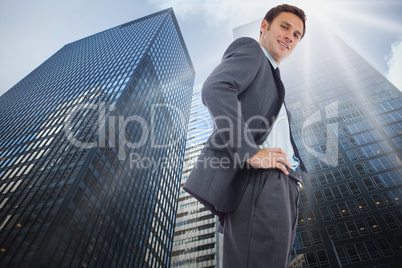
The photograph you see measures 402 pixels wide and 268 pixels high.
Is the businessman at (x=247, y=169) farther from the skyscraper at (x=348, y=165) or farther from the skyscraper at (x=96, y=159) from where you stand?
the skyscraper at (x=348, y=165)

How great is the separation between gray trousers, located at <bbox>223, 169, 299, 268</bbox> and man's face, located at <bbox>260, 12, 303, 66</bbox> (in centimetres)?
151

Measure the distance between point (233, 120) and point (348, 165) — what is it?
5170 centimetres

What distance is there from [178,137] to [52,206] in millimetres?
49420

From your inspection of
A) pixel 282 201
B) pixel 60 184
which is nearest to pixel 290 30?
pixel 282 201

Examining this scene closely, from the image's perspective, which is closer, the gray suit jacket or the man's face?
the gray suit jacket

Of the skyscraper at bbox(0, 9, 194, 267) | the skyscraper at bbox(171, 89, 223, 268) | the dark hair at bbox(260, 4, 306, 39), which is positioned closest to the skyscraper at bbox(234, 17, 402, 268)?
the skyscraper at bbox(171, 89, 223, 268)

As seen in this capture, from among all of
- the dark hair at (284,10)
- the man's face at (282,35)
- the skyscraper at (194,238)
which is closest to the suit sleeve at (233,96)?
the man's face at (282,35)

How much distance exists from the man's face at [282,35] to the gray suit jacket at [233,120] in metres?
0.46

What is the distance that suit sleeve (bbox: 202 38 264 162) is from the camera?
6.09ft

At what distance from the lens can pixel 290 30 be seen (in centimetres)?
287

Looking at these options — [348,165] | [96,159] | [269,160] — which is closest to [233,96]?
[269,160]

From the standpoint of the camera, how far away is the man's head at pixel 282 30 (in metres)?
2.81

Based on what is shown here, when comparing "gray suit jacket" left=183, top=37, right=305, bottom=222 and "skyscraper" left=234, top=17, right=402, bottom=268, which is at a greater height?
"skyscraper" left=234, top=17, right=402, bottom=268

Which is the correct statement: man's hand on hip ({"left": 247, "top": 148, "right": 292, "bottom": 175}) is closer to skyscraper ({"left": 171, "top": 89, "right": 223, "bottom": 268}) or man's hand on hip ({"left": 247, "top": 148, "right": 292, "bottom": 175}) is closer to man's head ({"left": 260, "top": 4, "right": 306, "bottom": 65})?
man's head ({"left": 260, "top": 4, "right": 306, "bottom": 65})
